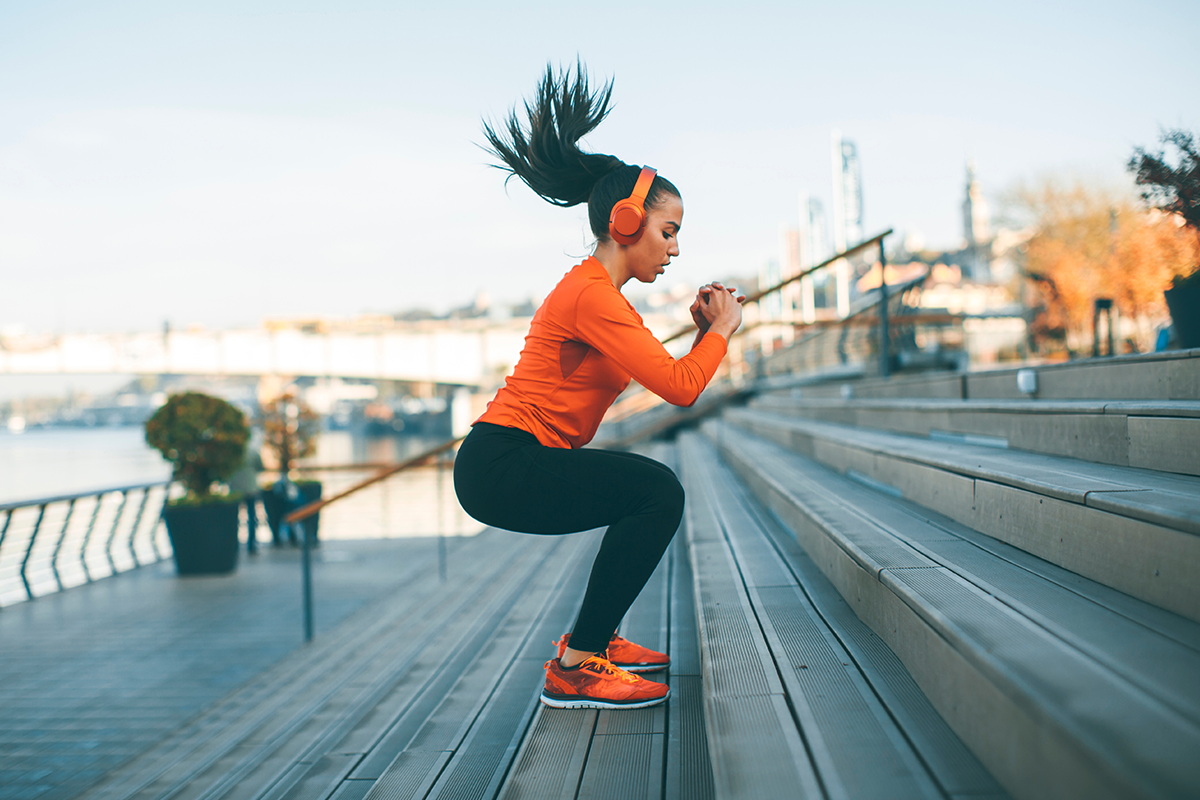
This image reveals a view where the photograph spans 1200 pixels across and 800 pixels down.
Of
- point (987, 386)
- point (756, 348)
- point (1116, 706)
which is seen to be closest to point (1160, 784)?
point (1116, 706)

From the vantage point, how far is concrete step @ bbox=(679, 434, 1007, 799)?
1.07 m

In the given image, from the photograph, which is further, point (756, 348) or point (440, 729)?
point (756, 348)

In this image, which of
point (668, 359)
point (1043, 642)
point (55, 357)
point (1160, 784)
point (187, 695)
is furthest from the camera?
point (55, 357)

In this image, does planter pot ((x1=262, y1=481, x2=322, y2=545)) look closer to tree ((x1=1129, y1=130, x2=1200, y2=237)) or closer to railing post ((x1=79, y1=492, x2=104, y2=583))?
railing post ((x1=79, y1=492, x2=104, y2=583))

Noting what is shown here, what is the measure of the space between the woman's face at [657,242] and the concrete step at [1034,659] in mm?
863

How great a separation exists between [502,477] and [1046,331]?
1472 centimetres

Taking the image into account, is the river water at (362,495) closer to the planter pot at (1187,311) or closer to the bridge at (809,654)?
the bridge at (809,654)

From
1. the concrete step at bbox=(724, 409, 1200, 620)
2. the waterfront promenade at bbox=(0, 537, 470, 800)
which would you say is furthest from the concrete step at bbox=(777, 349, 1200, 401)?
the waterfront promenade at bbox=(0, 537, 470, 800)

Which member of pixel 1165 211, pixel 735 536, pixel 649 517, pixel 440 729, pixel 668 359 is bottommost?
pixel 440 729

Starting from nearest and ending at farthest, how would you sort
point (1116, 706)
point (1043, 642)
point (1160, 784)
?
point (1160, 784), point (1116, 706), point (1043, 642)

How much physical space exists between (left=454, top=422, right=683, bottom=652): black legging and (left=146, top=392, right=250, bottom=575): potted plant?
5224 mm

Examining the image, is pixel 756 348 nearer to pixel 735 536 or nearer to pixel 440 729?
pixel 735 536

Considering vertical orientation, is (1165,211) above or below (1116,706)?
above

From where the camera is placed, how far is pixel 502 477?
1628mm
